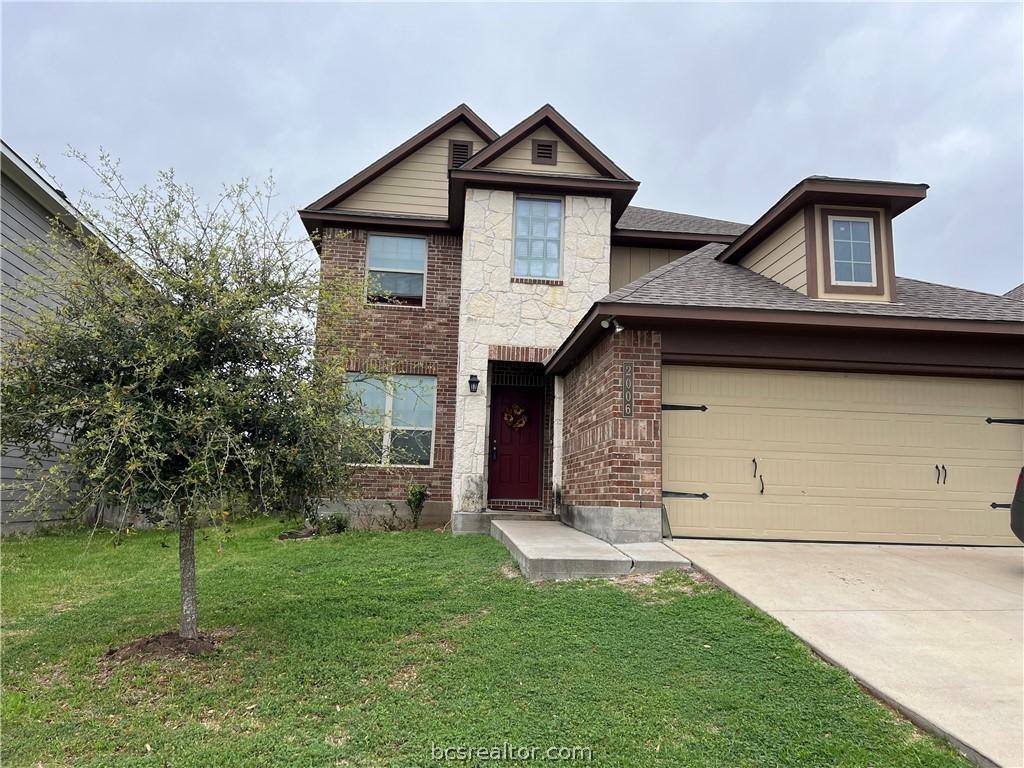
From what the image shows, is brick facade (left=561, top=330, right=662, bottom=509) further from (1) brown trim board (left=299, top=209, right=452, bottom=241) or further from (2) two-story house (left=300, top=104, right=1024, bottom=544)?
(1) brown trim board (left=299, top=209, right=452, bottom=241)

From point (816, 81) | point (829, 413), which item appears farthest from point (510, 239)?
point (816, 81)

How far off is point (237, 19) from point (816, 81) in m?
16.5

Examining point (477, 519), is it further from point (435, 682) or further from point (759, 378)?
point (435, 682)

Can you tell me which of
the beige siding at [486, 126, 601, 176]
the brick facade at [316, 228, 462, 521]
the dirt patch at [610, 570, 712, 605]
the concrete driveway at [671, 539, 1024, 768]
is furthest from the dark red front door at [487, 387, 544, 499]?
the dirt patch at [610, 570, 712, 605]

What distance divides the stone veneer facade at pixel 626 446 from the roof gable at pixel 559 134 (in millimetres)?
3853

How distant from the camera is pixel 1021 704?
10.9ft

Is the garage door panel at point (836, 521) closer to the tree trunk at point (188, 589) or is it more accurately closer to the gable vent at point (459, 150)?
the tree trunk at point (188, 589)

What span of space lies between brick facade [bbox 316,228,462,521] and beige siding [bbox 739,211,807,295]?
509 cm

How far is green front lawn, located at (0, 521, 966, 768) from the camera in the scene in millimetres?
3096

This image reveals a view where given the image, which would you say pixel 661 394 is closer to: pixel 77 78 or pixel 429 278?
pixel 429 278

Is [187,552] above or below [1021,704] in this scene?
above

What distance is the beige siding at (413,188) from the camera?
11.7m

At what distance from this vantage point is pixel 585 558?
5.82 metres

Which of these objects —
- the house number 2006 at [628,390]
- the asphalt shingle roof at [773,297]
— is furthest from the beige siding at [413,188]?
the house number 2006 at [628,390]
